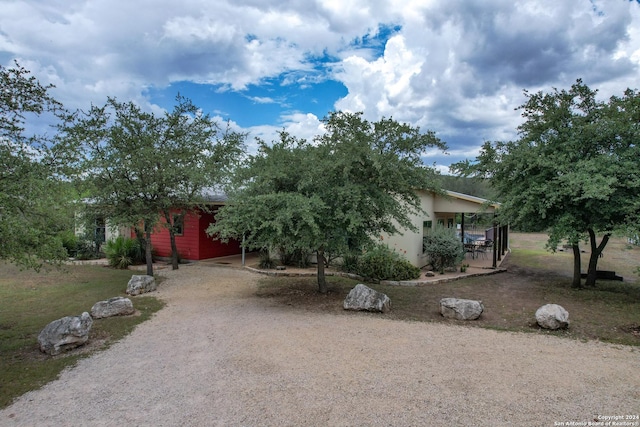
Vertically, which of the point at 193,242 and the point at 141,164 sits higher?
the point at 141,164

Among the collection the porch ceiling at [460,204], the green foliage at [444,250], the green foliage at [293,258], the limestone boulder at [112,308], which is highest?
the porch ceiling at [460,204]

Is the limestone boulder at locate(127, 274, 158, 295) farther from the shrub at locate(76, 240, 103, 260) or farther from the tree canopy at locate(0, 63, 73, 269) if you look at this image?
the shrub at locate(76, 240, 103, 260)

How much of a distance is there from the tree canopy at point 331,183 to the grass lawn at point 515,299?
186cm

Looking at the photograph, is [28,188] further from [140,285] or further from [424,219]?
[424,219]

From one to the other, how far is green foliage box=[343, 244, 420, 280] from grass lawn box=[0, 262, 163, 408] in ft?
20.8

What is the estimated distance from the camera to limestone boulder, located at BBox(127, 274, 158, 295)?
10.4 metres

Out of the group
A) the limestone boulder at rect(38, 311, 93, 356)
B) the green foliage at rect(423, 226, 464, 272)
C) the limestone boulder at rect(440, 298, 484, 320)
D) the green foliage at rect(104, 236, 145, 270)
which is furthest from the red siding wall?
the limestone boulder at rect(440, 298, 484, 320)

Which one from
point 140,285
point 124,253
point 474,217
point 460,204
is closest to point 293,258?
point 140,285

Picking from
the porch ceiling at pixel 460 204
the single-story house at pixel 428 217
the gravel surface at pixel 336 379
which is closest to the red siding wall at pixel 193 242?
the single-story house at pixel 428 217

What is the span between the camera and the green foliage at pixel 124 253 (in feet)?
48.6

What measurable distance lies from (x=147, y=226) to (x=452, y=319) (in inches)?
367

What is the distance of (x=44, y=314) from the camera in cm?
820

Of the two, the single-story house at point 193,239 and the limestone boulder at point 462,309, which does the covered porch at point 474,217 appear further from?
the single-story house at point 193,239

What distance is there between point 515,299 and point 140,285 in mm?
10513
